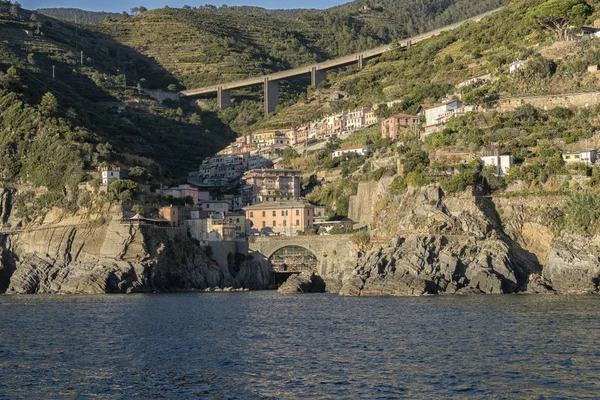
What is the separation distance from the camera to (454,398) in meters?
30.0

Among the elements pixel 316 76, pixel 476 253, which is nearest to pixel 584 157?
pixel 476 253

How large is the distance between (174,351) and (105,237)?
44134mm

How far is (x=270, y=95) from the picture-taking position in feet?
497

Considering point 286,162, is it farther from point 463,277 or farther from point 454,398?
point 454,398

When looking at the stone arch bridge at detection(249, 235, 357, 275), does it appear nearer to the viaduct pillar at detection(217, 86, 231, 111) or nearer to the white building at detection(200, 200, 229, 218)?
the white building at detection(200, 200, 229, 218)

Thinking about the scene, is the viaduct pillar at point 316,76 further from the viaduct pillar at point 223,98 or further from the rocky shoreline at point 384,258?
the rocky shoreline at point 384,258

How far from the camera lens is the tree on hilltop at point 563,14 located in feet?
345

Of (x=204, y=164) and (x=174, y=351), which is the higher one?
(x=204, y=164)

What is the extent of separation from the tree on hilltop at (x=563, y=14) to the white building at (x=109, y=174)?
49881 millimetres

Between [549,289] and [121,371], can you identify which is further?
[549,289]

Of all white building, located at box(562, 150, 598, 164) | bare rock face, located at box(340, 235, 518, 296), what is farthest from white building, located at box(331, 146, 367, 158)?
bare rock face, located at box(340, 235, 518, 296)

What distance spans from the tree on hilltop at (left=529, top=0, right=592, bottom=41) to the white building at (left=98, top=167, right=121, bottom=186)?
1964 inches

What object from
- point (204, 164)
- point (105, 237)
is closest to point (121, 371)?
point (105, 237)

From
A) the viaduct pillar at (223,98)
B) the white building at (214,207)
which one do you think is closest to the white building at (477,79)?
the white building at (214,207)
